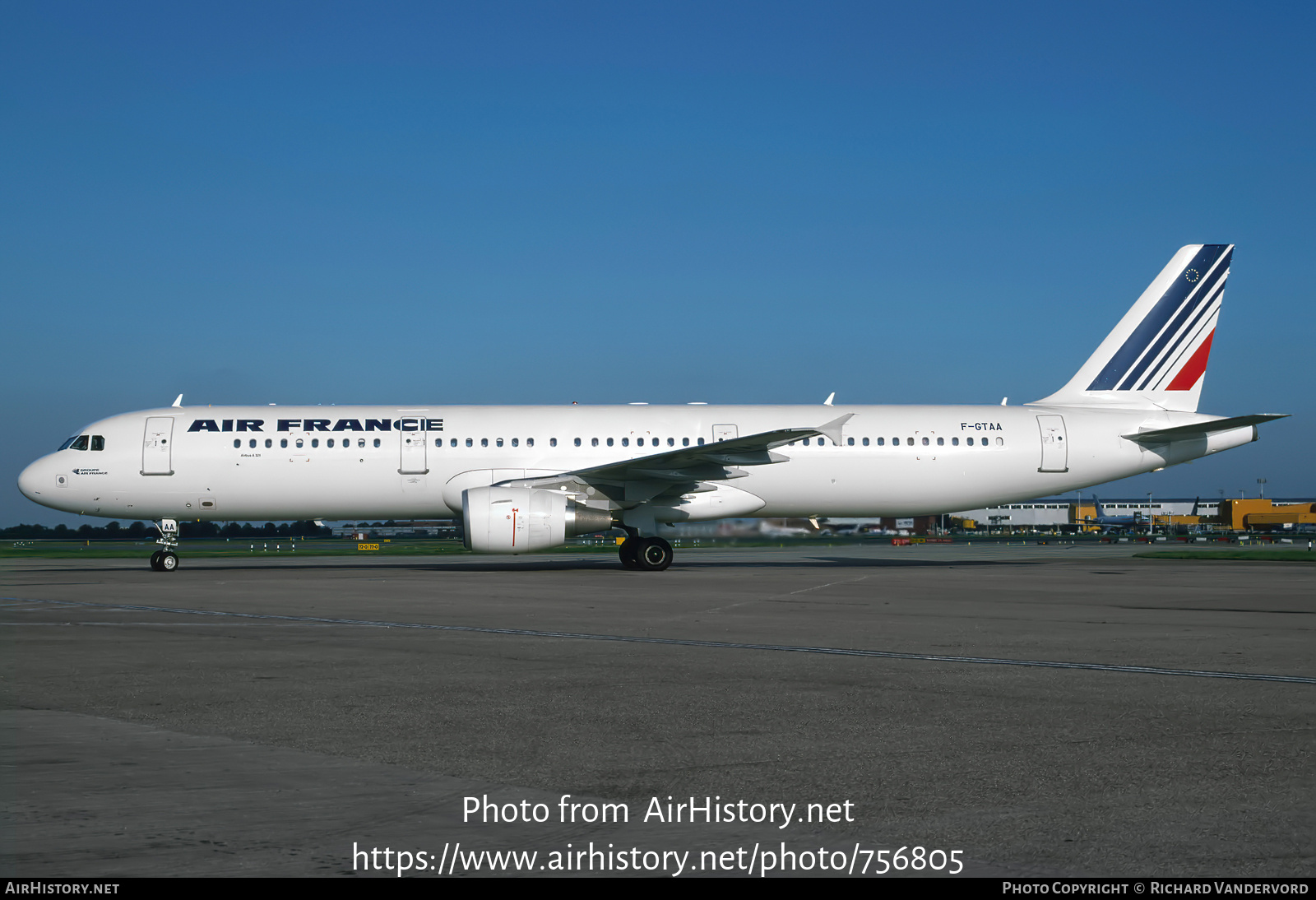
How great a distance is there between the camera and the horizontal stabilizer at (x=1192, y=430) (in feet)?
82.5

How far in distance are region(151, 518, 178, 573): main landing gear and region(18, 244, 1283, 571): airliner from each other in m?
0.05

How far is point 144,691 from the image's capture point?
7.47 metres

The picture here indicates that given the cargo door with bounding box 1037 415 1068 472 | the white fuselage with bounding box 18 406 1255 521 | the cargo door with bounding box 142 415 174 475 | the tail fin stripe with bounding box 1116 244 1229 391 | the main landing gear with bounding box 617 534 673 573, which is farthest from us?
the tail fin stripe with bounding box 1116 244 1229 391

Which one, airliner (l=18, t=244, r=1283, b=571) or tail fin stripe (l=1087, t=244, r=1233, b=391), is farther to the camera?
tail fin stripe (l=1087, t=244, r=1233, b=391)

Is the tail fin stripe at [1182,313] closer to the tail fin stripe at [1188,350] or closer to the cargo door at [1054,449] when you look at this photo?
the tail fin stripe at [1188,350]

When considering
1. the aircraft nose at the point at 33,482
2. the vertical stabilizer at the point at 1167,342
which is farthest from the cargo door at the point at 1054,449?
the aircraft nose at the point at 33,482

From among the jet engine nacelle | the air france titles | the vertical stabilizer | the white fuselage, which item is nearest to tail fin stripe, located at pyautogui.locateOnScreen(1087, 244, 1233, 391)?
the vertical stabilizer

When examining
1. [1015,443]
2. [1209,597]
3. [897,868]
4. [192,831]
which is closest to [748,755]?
[897,868]

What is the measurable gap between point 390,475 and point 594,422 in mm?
4854

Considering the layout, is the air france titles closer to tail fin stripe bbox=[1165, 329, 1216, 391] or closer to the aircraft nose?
the aircraft nose

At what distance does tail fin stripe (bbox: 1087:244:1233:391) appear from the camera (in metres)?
27.3

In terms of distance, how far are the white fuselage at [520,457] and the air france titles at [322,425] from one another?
4 centimetres

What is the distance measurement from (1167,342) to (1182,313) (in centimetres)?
88

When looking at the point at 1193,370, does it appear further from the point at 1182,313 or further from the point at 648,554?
the point at 648,554
